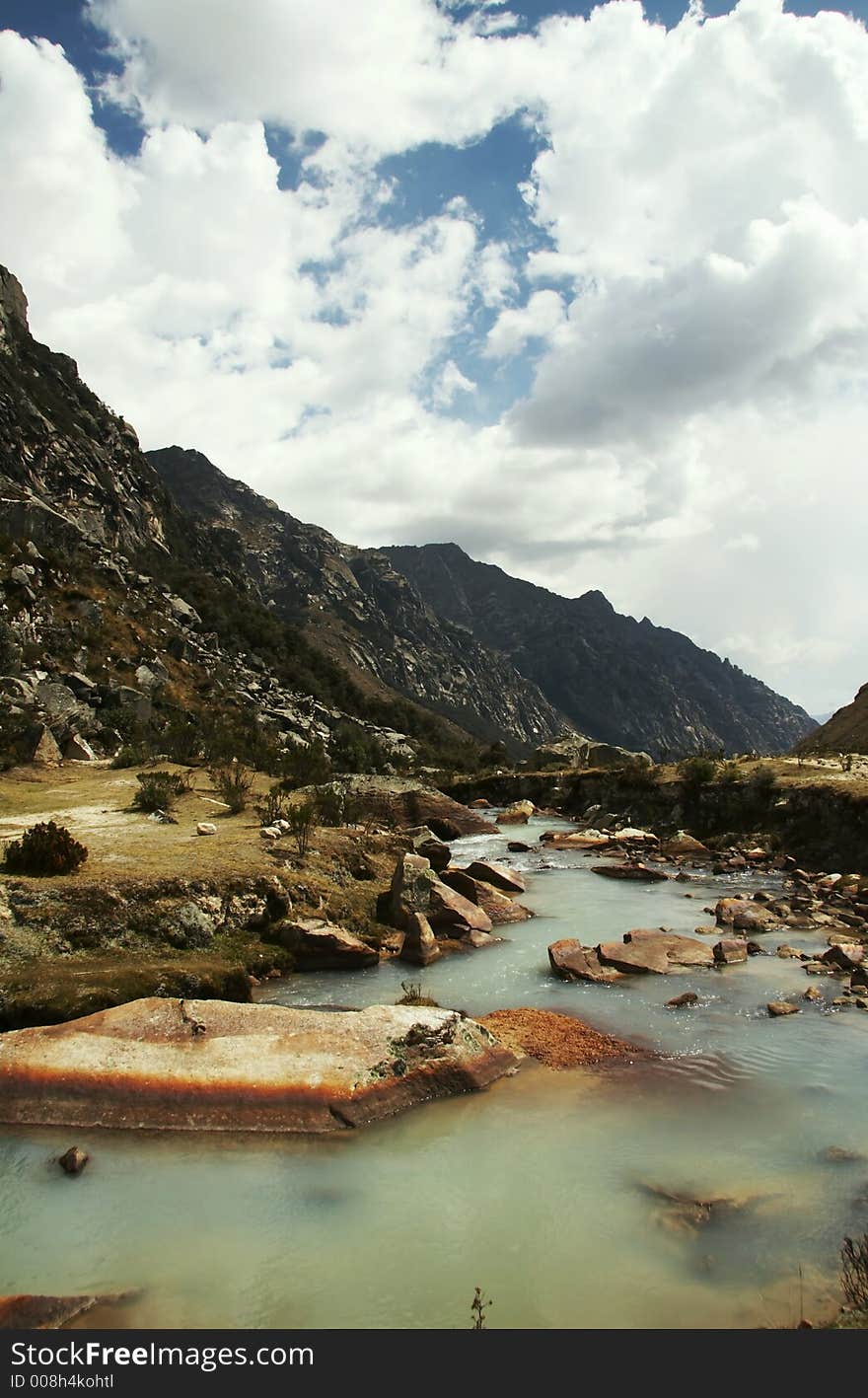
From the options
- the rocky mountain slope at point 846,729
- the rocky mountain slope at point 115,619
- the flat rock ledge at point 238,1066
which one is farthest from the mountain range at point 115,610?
the flat rock ledge at point 238,1066

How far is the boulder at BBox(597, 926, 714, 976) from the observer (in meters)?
18.3

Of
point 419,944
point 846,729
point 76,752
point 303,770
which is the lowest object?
point 419,944

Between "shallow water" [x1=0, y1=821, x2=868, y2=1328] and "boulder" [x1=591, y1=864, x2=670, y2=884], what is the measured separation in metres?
17.9

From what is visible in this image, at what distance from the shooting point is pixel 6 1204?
835 centimetres

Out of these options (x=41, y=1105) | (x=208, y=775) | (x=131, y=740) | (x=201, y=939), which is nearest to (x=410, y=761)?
(x=131, y=740)

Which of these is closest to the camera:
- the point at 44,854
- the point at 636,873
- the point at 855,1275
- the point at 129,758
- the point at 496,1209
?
the point at 855,1275

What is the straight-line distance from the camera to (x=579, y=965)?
18.2 meters

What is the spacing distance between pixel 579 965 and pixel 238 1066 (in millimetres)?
10082

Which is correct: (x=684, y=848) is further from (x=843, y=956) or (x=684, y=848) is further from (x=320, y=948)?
(x=320, y=948)

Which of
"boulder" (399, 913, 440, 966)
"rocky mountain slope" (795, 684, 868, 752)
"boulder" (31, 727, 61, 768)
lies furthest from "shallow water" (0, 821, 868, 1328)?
"rocky mountain slope" (795, 684, 868, 752)

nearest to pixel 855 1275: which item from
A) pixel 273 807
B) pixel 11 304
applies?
pixel 273 807

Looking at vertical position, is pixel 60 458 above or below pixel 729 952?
above

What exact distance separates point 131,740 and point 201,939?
37.5m

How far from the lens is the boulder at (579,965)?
706 inches
